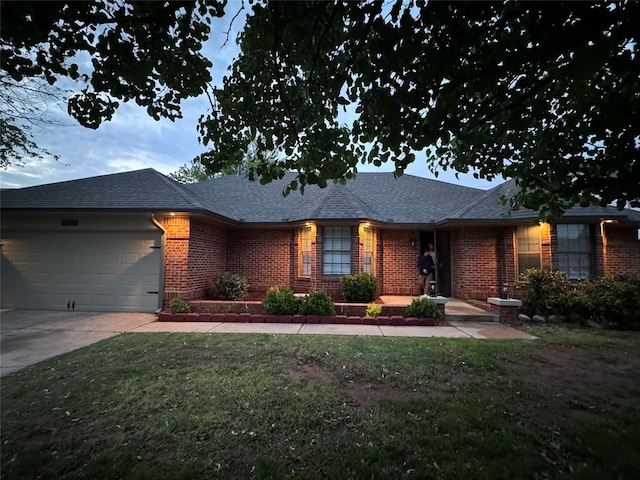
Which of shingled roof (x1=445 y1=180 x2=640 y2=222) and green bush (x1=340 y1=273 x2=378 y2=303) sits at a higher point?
shingled roof (x1=445 y1=180 x2=640 y2=222)

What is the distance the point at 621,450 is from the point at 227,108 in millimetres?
5253

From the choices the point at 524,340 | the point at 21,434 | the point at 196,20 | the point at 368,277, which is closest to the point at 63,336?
the point at 21,434

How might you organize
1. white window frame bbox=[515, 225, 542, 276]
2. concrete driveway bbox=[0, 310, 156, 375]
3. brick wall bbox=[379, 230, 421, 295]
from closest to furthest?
1. concrete driveway bbox=[0, 310, 156, 375]
2. white window frame bbox=[515, 225, 542, 276]
3. brick wall bbox=[379, 230, 421, 295]

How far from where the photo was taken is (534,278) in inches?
341

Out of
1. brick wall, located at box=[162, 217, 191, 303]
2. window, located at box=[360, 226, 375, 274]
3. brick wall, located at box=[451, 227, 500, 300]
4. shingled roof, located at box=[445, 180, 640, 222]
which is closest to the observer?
brick wall, located at box=[162, 217, 191, 303]

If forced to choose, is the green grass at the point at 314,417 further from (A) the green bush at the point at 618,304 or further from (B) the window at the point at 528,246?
(B) the window at the point at 528,246

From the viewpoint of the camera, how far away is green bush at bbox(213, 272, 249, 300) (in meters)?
10.1

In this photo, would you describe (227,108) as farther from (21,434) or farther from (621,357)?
(621,357)

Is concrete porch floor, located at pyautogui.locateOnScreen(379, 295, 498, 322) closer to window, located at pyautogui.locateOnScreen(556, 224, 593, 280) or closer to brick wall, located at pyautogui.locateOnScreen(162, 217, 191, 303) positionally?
window, located at pyautogui.locateOnScreen(556, 224, 593, 280)

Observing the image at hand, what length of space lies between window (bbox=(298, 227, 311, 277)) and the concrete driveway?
502 cm

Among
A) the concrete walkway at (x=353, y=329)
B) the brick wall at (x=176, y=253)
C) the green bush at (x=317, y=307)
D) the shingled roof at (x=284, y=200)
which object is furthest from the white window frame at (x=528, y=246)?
the brick wall at (x=176, y=253)

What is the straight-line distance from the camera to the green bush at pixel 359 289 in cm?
968

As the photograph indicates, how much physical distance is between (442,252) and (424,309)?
4626 millimetres

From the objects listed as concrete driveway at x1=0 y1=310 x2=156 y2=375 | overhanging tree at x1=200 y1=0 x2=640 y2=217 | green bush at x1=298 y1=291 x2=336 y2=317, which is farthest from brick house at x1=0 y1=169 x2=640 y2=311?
overhanging tree at x1=200 y1=0 x2=640 y2=217
